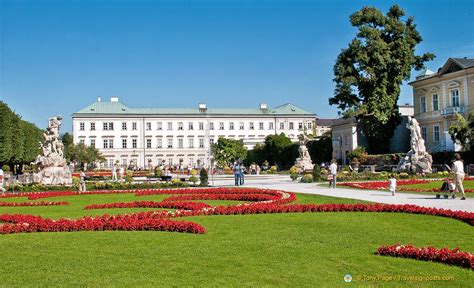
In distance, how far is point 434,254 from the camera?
7121 mm

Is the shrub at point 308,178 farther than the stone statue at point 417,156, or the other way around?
the stone statue at point 417,156

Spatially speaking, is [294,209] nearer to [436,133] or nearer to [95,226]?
[95,226]

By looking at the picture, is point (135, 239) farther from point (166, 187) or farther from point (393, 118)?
point (393, 118)

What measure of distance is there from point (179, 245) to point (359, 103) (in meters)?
40.9

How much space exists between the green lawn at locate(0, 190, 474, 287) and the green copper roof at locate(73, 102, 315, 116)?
8438cm

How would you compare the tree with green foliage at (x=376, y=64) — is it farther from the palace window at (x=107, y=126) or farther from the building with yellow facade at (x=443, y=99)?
the palace window at (x=107, y=126)

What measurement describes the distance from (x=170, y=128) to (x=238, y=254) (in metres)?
88.2

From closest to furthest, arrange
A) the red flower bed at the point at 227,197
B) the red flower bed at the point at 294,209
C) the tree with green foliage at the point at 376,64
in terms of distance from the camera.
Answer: the red flower bed at the point at 294,209 < the red flower bed at the point at 227,197 < the tree with green foliage at the point at 376,64

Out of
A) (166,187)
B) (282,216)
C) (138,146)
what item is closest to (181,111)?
(138,146)

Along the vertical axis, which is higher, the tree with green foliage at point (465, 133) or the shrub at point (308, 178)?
the tree with green foliage at point (465, 133)

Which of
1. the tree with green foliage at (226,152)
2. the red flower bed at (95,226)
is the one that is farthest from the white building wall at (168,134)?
the red flower bed at (95,226)

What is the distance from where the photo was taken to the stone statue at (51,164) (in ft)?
101

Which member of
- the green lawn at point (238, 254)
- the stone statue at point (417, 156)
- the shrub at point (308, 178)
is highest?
the stone statue at point (417, 156)

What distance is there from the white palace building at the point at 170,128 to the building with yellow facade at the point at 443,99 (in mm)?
36788
